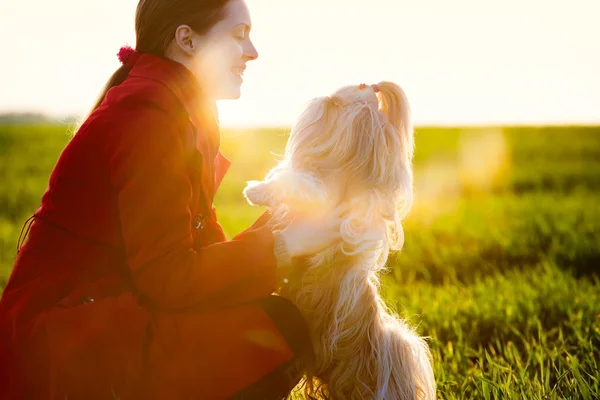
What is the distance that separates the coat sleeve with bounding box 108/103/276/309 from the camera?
202cm

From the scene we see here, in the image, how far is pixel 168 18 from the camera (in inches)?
90.3

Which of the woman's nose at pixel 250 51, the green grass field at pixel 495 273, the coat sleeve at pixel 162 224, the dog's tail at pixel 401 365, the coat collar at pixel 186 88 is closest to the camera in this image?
the coat sleeve at pixel 162 224

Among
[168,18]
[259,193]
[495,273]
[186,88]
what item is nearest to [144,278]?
[259,193]

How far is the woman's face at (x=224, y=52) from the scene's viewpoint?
2344 mm

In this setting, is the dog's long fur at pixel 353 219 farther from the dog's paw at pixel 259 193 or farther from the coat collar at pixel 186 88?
the coat collar at pixel 186 88

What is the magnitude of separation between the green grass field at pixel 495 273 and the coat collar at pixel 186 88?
1.64 feet

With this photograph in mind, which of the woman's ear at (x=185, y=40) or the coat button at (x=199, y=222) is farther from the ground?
the woman's ear at (x=185, y=40)

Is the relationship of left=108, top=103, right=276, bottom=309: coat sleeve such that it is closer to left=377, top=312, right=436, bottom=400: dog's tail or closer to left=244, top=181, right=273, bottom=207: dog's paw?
left=244, top=181, right=273, bottom=207: dog's paw

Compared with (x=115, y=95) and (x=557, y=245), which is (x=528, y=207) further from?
(x=115, y=95)

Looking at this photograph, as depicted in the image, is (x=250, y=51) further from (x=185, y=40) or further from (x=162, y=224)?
(x=162, y=224)

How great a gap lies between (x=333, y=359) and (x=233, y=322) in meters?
0.44

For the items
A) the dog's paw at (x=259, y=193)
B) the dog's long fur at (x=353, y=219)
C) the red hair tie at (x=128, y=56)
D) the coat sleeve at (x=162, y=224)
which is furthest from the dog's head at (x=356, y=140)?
the red hair tie at (x=128, y=56)

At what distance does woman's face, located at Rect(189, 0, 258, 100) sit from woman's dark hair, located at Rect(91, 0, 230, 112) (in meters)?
0.03

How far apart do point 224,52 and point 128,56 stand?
362 mm
